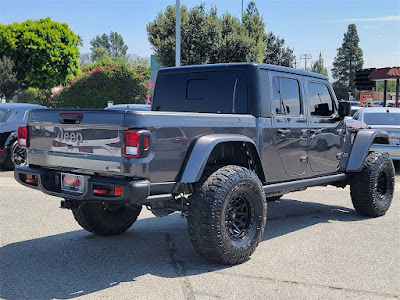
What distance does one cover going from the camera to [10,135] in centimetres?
1093

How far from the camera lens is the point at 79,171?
Result: 14.8 feet

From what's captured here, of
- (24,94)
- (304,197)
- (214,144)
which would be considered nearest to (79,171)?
(214,144)

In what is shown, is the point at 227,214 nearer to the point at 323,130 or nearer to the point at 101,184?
the point at 101,184

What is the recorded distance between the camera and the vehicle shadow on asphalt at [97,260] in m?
4.12

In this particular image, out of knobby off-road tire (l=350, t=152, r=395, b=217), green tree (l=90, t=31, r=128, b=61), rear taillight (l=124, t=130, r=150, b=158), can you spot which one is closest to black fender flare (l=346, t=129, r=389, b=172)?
knobby off-road tire (l=350, t=152, r=395, b=217)

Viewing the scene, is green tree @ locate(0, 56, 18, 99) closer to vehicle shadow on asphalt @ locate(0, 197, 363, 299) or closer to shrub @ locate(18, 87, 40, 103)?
shrub @ locate(18, 87, 40, 103)

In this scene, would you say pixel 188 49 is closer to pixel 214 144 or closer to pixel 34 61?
pixel 34 61

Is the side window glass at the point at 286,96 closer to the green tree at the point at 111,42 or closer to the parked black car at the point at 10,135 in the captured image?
the parked black car at the point at 10,135

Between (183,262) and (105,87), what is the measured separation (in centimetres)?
2194

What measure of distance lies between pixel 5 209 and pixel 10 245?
77.5 inches

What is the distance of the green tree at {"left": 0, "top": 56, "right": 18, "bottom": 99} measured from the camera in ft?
132

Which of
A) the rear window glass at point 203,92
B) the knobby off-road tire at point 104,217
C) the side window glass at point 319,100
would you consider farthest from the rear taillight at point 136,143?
the side window glass at point 319,100

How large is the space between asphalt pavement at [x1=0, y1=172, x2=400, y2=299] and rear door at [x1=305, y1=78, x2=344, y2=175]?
853mm

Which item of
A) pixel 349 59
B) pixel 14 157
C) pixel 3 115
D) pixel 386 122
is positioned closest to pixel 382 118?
pixel 386 122
